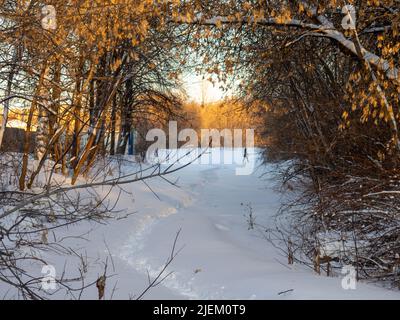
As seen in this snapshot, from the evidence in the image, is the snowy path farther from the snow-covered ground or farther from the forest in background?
the forest in background

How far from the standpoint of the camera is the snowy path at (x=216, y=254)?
5.24 m

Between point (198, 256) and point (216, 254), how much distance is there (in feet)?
1.07

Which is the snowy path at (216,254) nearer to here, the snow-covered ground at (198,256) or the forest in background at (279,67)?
the snow-covered ground at (198,256)

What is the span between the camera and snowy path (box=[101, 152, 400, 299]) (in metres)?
5.24

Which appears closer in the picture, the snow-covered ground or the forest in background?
the forest in background

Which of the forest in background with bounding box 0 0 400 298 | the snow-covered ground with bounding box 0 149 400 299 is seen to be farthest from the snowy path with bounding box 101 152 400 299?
the forest in background with bounding box 0 0 400 298

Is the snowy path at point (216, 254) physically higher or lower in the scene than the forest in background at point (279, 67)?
lower

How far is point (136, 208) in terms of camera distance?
1178 centimetres

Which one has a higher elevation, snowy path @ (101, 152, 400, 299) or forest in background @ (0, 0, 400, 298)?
forest in background @ (0, 0, 400, 298)

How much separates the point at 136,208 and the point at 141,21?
20.0 ft

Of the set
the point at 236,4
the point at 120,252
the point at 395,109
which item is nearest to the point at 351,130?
the point at 395,109

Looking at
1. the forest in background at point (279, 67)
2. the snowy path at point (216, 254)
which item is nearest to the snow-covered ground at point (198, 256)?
the snowy path at point (216, 254)

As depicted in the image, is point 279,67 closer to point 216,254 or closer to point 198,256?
point 216,254
